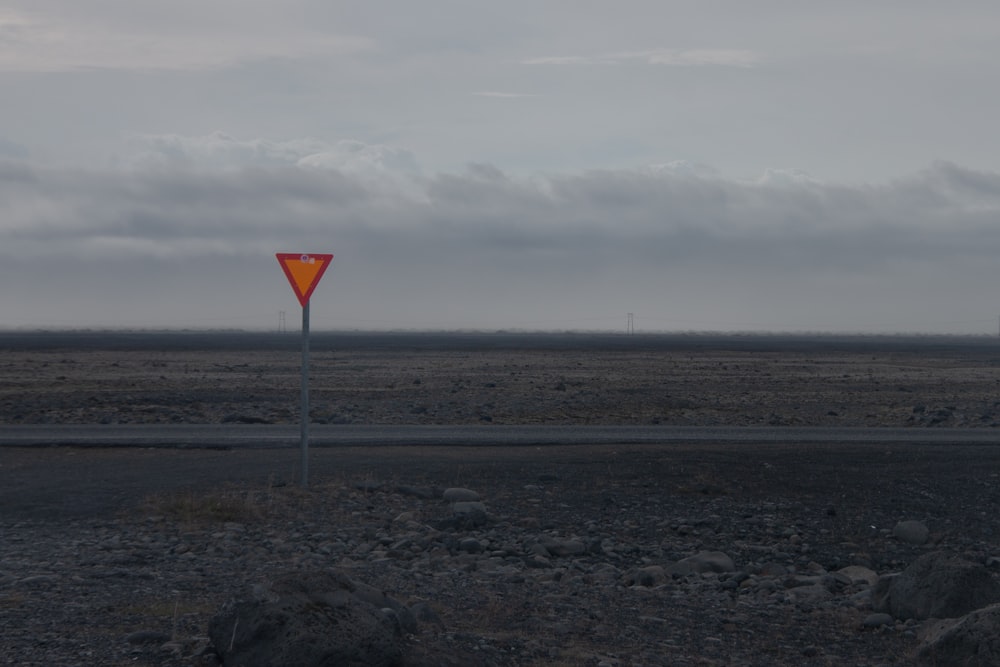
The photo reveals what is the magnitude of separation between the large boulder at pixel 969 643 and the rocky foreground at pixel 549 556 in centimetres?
9

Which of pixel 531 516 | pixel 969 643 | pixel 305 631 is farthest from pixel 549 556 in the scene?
pixel 305 631

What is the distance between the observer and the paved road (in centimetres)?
2211

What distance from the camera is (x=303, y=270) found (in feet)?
47.4

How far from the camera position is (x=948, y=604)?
9.24 meters

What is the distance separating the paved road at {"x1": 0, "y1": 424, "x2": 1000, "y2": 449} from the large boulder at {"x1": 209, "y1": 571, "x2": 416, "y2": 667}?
1439cm

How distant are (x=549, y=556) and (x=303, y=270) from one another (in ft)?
17.1

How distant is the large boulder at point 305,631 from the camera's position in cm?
690

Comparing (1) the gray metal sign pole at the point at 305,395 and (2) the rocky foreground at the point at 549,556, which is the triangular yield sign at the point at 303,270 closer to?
(1) the gray metal sign pole at the point at 305,395

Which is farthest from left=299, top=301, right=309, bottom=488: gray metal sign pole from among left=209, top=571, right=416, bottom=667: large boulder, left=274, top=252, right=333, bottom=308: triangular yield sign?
left=209, top=571, right=416, bottom=667: large boulder

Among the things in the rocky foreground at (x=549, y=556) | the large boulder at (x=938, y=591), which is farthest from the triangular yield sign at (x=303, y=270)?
the large boulder at (x=938, y=591)

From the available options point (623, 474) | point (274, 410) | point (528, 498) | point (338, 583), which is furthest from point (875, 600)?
point (274, 410)

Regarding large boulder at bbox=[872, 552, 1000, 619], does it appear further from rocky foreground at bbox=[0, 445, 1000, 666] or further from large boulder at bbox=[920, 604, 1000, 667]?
large boulder at bbox=[920, 604, 1000, 667]

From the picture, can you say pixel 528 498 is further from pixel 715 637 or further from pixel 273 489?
pixel 715 637

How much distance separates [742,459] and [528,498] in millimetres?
5393
